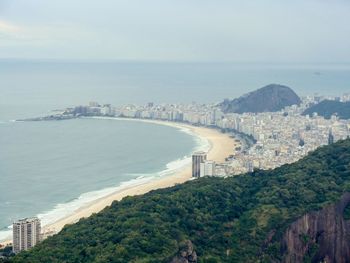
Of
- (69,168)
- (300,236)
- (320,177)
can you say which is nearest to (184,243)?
(300,236)

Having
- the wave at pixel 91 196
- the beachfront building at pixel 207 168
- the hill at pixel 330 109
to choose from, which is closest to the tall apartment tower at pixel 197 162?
the beachfront building at pixel 207 168

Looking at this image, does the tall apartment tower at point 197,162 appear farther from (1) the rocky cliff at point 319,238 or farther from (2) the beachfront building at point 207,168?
(1) the rocky cliff at point 319,238

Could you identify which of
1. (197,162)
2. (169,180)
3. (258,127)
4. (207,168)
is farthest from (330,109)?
(169,180)

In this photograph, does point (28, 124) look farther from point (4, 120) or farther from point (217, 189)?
point (217, 189)

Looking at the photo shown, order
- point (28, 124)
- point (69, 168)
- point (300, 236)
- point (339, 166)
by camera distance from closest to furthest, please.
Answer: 1. point (300, 236)
2. point (339, 166)
3. point (69, 168)
4. point (28, 124)

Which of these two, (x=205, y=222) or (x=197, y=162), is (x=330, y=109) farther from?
(x=205, y=222)

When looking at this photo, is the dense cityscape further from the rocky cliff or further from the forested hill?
the rocky cliff

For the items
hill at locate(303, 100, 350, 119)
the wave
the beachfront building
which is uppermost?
hill at locate(303, 100, 350, 119)

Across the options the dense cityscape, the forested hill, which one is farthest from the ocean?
the forested hill
